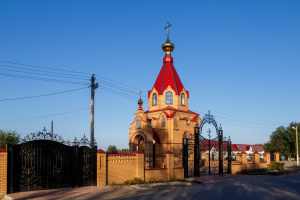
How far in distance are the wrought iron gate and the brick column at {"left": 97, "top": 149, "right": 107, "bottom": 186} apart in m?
0.35

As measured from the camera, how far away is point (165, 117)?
2944 centimetres

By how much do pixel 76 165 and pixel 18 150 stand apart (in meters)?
3.00

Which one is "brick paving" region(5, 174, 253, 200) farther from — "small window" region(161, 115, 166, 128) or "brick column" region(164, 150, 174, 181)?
"small window" region(161, 115, 166, 128)

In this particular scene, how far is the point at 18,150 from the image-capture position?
43.9 feet

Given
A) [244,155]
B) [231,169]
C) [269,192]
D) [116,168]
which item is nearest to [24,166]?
[116,168]

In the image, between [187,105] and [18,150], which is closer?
[18,150]

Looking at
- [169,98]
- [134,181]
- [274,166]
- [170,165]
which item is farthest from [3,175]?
[274,166]

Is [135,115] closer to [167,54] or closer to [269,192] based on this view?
[167,54]

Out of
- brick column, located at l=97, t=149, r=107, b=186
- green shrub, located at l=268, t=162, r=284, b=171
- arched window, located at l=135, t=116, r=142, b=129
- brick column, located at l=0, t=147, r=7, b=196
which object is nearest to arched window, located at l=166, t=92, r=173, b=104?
arched window, located at l=135, t=116, r=142, b=129

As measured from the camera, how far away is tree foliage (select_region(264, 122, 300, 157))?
61.6 metres

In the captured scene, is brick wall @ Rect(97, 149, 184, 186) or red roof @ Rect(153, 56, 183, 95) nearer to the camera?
brick wall @ Rect(97, 149, 184, 186)

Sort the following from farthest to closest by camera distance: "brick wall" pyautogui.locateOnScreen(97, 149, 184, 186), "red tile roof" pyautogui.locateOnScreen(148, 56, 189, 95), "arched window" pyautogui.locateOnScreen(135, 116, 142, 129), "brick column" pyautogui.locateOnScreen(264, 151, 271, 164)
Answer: "red tile roof" pyautogui.locateOnScreen(148, 56, 189, 95) → "arched window" pyautogui.locateOnScreen(135, 116, 142, 129) → "brick column" pyautogui.locateOnScreen(264, 151, 271, 164) → "brick wall" pyautogui.locateOnScreen(97, 149, 184, 186)

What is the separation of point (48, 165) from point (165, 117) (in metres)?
16.7

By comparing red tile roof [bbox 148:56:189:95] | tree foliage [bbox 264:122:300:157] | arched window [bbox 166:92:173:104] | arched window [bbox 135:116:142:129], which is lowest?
tree foliage [bbox 264:122:300:157]
